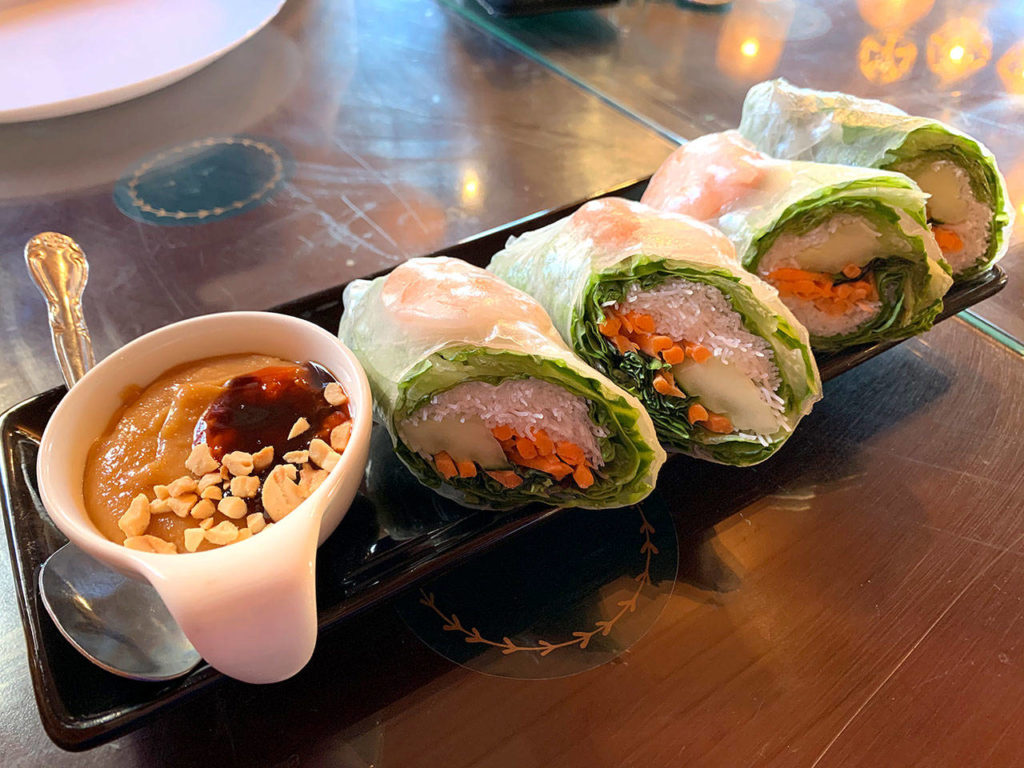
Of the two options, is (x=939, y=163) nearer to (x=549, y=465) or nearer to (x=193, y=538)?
(x=549, y=465)

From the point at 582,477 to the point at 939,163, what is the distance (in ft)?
3.35

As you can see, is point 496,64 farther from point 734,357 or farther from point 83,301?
point 734,357

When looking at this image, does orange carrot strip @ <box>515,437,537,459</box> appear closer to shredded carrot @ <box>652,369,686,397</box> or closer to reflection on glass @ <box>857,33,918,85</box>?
shredded carrot @ <box>652,369,686,397</box>

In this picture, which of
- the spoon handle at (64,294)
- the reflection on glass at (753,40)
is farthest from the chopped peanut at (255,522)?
the reflection on glass at (753,40)

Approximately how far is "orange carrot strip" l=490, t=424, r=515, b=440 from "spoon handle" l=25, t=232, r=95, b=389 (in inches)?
25.4

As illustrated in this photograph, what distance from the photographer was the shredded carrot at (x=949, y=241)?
143 cm

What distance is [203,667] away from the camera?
812mm

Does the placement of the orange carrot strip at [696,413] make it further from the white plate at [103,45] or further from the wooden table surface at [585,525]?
the white plate at [103,45]

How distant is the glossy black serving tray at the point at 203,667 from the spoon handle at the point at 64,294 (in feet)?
0.24

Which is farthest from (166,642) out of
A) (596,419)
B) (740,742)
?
(740,742)

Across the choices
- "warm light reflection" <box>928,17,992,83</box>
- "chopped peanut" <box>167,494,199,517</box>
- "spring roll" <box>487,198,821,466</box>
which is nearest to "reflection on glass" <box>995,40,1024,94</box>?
"warm light reflection" <box>928,17,992,83</box>

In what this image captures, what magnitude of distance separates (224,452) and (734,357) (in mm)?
750

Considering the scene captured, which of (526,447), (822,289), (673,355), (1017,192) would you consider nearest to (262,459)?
(526,447)

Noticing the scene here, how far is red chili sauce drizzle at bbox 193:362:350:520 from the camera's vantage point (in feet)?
3.02
